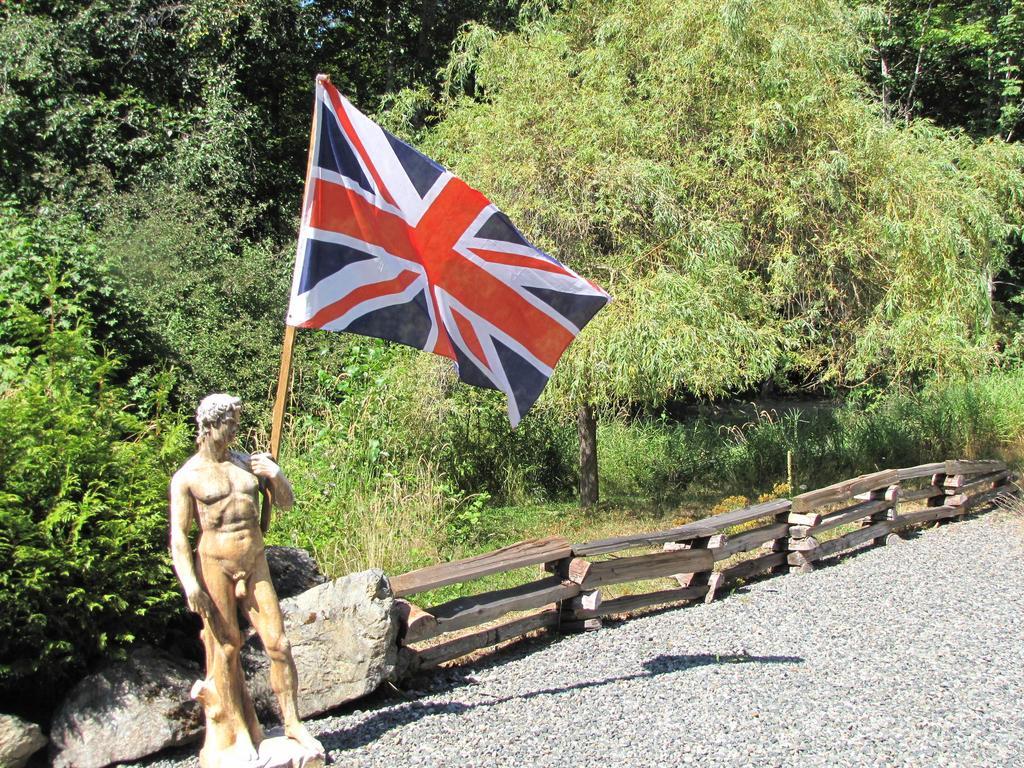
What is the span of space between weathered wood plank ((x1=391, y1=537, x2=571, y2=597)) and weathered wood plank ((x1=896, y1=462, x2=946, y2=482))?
500cm

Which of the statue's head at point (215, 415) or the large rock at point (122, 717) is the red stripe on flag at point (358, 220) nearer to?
the statue's head at point (215, 415)

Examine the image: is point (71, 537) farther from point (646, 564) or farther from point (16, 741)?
point (646, 564)

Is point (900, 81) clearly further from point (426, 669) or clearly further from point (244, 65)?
point (426, 669)

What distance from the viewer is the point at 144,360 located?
34.7ft

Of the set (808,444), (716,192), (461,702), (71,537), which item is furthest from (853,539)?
(71,537)

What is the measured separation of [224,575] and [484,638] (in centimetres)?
247

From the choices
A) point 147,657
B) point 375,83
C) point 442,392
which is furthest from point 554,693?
point 375,83

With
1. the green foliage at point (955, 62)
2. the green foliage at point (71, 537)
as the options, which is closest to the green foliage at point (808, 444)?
the green foliage at point (71, 537)

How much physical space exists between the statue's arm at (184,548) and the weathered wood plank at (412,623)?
158 centimetres

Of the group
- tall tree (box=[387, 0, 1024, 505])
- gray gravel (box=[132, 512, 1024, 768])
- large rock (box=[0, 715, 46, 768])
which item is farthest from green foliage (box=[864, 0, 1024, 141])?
large rock (box=[0, 715, 46, 768])

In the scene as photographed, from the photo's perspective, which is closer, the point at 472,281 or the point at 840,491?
the point at 472,281

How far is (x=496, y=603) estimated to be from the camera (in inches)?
237

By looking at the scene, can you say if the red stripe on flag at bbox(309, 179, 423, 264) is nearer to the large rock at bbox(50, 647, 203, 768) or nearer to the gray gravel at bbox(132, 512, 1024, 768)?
the large rock at bbox(50, 647, 203, 768)

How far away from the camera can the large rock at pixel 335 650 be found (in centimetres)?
499
